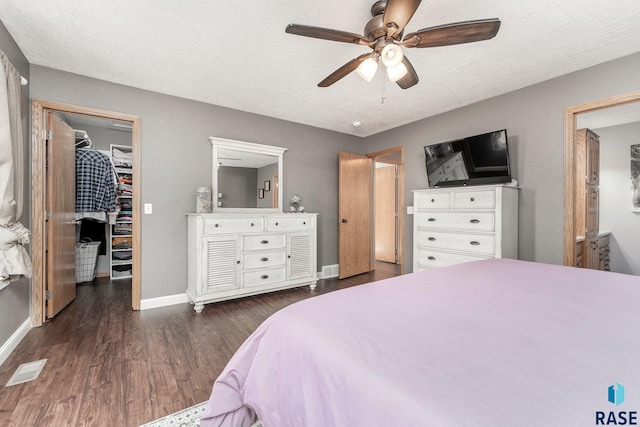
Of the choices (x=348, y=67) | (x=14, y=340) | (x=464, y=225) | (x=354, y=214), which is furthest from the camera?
(x=354, y=214)

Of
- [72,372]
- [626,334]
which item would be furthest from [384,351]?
[72,372]

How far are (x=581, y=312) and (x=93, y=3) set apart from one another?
311 cm

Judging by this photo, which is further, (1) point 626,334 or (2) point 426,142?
(2) point 426,142

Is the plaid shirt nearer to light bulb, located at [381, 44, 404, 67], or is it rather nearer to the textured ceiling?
the textured ceiling

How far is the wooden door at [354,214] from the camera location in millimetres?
4480

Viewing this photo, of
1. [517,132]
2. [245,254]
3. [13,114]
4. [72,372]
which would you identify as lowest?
[72,372]

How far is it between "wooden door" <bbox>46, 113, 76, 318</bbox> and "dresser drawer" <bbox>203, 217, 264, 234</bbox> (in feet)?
4.77

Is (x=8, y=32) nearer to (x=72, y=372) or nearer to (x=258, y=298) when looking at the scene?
(x=72, y=372)

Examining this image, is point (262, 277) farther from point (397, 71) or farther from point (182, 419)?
point (397, 71)

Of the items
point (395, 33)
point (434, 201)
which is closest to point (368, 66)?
point (395, 33)

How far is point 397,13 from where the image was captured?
4.79 feet

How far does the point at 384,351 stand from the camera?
75 cm

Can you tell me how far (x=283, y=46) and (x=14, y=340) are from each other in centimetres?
317

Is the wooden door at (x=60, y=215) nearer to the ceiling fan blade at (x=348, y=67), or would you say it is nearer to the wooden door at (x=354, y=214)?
the ceiling fan blade at (x=348, y=67)
